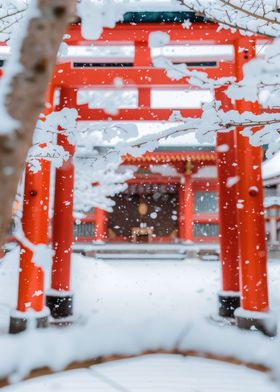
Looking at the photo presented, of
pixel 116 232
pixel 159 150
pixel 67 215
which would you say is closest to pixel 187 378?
pixel 67 215

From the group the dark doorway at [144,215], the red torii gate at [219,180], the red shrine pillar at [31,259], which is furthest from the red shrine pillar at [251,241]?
the dark doorway at [144,215]

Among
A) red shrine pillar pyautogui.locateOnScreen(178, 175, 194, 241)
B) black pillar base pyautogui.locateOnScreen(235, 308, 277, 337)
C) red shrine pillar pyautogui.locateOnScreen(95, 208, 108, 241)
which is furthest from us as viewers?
red shrine pillar pyautogui.locateOnScreen(95, 208, 108, 241)

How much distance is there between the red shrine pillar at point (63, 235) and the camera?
4.91 m

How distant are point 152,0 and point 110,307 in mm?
4472

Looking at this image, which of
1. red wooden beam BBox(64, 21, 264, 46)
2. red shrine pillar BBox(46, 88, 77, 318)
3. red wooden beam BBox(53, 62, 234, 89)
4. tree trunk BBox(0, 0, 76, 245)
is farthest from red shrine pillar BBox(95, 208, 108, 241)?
tree trunk BBox(0, 0, 76, 245)

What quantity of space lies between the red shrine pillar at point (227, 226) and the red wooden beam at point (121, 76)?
36 centimetres

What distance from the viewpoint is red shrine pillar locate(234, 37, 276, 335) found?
3807 millimetres

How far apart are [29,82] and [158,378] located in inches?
109

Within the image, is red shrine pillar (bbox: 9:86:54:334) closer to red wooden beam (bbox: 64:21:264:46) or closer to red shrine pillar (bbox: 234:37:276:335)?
red wooden beam (bbox: 64:21:264:46)

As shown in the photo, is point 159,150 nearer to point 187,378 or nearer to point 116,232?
point 116,232

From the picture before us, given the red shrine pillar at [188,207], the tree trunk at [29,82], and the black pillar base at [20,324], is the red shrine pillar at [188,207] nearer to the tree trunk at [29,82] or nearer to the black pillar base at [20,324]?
the black pillar base at [20,324]

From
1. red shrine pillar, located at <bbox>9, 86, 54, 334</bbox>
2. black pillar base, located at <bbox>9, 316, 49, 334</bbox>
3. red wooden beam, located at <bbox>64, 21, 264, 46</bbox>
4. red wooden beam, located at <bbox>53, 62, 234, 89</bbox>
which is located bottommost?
black pillar base, located at <bbox>9, 316, 49, 334</bbox>

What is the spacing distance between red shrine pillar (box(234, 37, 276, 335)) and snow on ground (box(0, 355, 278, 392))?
0.99 m

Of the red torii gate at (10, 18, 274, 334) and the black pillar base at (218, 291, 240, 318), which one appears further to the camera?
the black pillar base at (218, 291, 240, 318)
